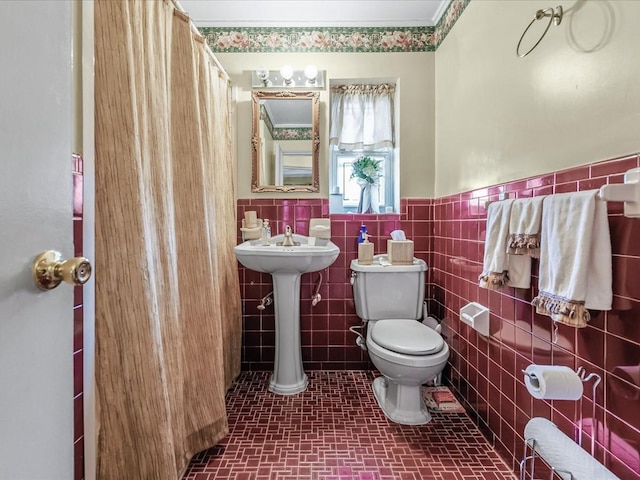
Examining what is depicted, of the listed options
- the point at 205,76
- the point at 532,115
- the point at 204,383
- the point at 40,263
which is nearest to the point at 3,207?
the point at 40,263

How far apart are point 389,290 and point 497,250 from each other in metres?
0.86

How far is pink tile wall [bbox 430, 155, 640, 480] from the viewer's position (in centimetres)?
86

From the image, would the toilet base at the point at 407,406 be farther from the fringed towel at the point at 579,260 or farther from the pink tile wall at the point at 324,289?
the fringed towel at the point at 579,260

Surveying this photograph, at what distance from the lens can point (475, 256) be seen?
1.67m

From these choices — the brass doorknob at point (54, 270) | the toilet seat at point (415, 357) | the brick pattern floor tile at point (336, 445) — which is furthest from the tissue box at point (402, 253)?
the brass doorknob at point (54, 270)

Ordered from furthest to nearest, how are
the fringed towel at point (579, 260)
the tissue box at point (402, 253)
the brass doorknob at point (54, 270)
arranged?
1. the tissue box at point (402, 253)
2. the fringed towel at point (579, 260)
3. the brass doorknob at point (54, 270)

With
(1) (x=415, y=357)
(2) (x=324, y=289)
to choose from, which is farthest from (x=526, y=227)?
(2) (x=324, y=289)

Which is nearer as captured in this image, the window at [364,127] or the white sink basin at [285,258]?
the white sink basin at [285,258]

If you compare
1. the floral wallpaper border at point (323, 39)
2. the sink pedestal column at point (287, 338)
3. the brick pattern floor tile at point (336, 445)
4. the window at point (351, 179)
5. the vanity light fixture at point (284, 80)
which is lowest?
the brick pattern floor tile at point (336, 445)

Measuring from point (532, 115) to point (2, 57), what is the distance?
149 cm

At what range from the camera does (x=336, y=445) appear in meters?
1.54

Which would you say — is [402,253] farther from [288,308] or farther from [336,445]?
[336,445]

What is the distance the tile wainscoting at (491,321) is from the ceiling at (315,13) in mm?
1176

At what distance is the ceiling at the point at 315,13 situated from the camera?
79.2 inches
